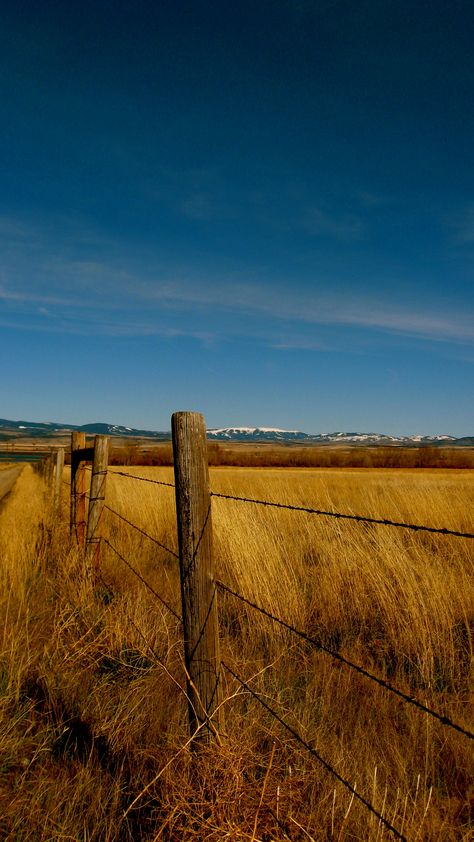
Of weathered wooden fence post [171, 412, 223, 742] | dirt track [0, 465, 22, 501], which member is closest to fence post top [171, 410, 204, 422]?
weathered wooden fence post [171, 412, 223, 742]

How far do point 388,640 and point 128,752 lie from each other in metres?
2.15

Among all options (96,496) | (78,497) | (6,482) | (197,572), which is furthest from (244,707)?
(6,482)

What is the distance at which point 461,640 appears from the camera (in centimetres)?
413

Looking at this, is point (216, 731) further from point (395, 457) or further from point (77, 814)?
point (395, 457)

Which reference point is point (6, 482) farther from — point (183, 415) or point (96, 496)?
point (183, 415)

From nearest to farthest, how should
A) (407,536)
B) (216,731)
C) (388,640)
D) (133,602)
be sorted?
(216,731), (388,640), (133,602), (407,536)

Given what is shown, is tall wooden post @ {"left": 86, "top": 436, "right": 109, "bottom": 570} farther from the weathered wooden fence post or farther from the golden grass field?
the weathered wooden fence post

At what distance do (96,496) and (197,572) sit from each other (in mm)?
2931

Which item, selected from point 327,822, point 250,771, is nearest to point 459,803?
point 327,822

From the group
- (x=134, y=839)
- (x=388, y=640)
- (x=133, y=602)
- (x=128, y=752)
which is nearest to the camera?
(x=134, y=839)

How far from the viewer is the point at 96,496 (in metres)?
5.13

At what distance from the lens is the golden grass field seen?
6.79ft

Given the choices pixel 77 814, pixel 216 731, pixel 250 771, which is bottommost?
pixel 77 814

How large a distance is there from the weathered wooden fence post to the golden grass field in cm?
15
